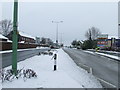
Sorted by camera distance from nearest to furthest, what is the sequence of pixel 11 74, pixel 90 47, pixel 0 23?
pixel 11 74 → pixel 90 47 → pixel 0 23

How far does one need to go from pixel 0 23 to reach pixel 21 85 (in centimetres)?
7639

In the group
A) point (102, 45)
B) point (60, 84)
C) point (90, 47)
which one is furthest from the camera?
point (90, 47)

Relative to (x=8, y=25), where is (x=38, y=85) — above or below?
below

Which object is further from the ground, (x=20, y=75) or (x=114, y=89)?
(x=20, y=75)

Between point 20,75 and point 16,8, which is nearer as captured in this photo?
point 20,75

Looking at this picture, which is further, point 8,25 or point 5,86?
point 8,25

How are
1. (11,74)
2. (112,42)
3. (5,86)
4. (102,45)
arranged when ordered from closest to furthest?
(5,86) < (11,74) < (102,45) < (112,42)

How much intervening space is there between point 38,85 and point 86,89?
5.68ft

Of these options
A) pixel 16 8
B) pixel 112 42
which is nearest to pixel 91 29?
pixel 112 42

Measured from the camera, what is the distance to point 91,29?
9819 cm

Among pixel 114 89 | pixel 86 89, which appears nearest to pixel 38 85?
pixel 86 89

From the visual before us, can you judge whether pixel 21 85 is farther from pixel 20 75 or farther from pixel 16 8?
pixel 16 8

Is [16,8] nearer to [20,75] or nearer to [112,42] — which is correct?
[20,75]

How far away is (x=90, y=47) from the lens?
225 ft
